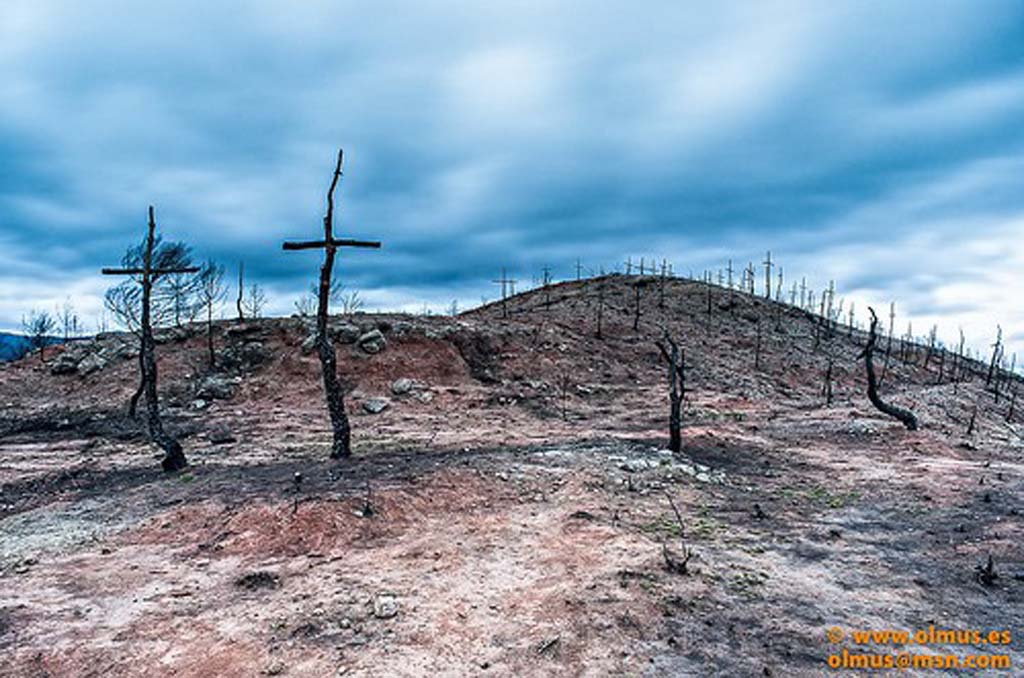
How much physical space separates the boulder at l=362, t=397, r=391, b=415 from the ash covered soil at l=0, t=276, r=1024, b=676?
4.75 feet

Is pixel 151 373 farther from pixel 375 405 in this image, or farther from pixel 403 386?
pixel 403 386

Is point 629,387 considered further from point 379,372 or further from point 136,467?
point 136,467

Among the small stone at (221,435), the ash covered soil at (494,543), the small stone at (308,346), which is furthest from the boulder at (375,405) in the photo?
the small stone at (308,346)

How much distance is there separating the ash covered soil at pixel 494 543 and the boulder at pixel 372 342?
6802mm

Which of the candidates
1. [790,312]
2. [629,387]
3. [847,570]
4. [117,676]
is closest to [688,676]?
[847,570]

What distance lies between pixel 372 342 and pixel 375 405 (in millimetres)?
5951

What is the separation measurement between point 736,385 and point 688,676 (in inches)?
1113

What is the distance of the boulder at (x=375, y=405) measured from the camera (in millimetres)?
23516

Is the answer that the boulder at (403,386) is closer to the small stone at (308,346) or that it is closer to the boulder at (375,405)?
the boulder at (375,405)

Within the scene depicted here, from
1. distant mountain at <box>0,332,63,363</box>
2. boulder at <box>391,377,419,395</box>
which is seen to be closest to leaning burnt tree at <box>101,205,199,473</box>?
boulder at <box>391,377,419,395</box>

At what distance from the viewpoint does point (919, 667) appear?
5.04 metres

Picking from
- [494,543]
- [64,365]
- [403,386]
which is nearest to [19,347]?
[64,365]

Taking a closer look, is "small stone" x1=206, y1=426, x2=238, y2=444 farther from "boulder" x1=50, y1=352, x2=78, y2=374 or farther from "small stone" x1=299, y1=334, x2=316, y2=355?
"boulder" x1=50, y1=352, x2=78, y2=374

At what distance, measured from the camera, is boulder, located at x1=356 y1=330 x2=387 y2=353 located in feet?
94.1
